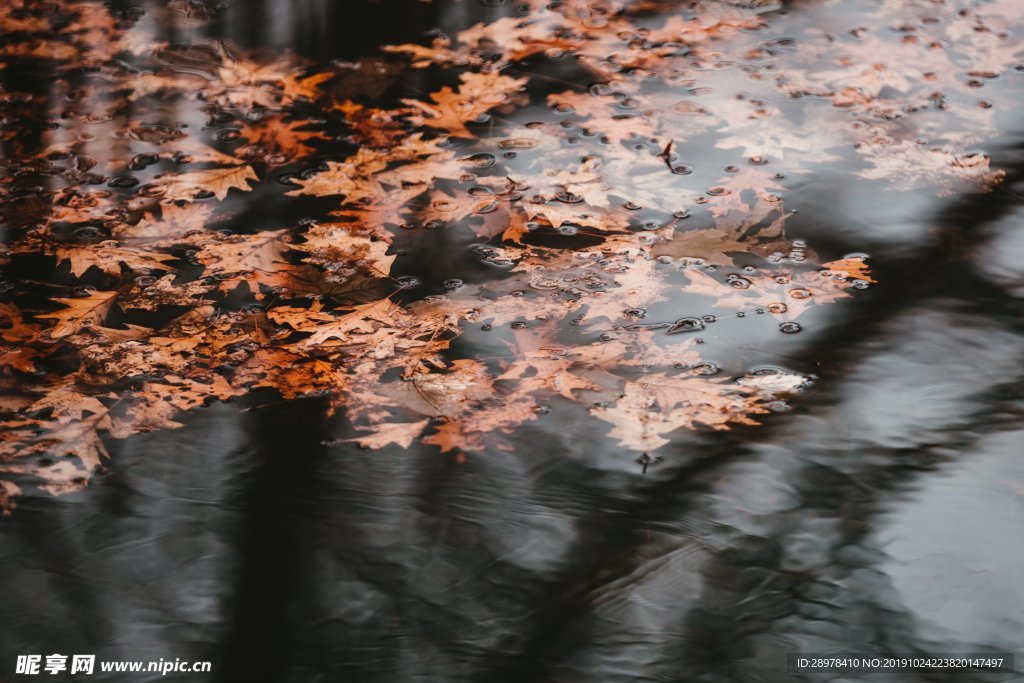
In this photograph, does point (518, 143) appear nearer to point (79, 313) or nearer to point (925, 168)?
point (925, 168)

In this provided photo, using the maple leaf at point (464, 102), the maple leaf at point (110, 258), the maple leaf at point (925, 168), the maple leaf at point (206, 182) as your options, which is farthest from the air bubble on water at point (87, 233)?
the maple leaf at point (925, 168)

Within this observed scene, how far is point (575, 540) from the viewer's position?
5.13 ft

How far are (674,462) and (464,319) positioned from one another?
0.60 m

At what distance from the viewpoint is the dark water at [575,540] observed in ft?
4.64

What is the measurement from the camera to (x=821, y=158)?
2523mm

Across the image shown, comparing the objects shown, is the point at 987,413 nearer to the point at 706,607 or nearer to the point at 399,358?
the point at 706,607

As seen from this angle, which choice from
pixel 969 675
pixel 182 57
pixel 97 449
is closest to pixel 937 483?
pixel 969 675

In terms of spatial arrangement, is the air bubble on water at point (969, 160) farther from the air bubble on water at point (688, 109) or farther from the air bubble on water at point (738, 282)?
the air bubble on water at point (738, 282)

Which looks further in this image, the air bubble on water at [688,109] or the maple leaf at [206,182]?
the air bubble on water at [688,109]

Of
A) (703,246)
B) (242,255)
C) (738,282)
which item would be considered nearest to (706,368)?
(738,282)

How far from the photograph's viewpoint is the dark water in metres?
1.41

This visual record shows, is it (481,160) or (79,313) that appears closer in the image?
(79,313)

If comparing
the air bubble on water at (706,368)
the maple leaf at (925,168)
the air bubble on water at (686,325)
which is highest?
the maple leaf at (925,168)

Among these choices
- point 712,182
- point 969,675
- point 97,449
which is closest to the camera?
point 969,675
